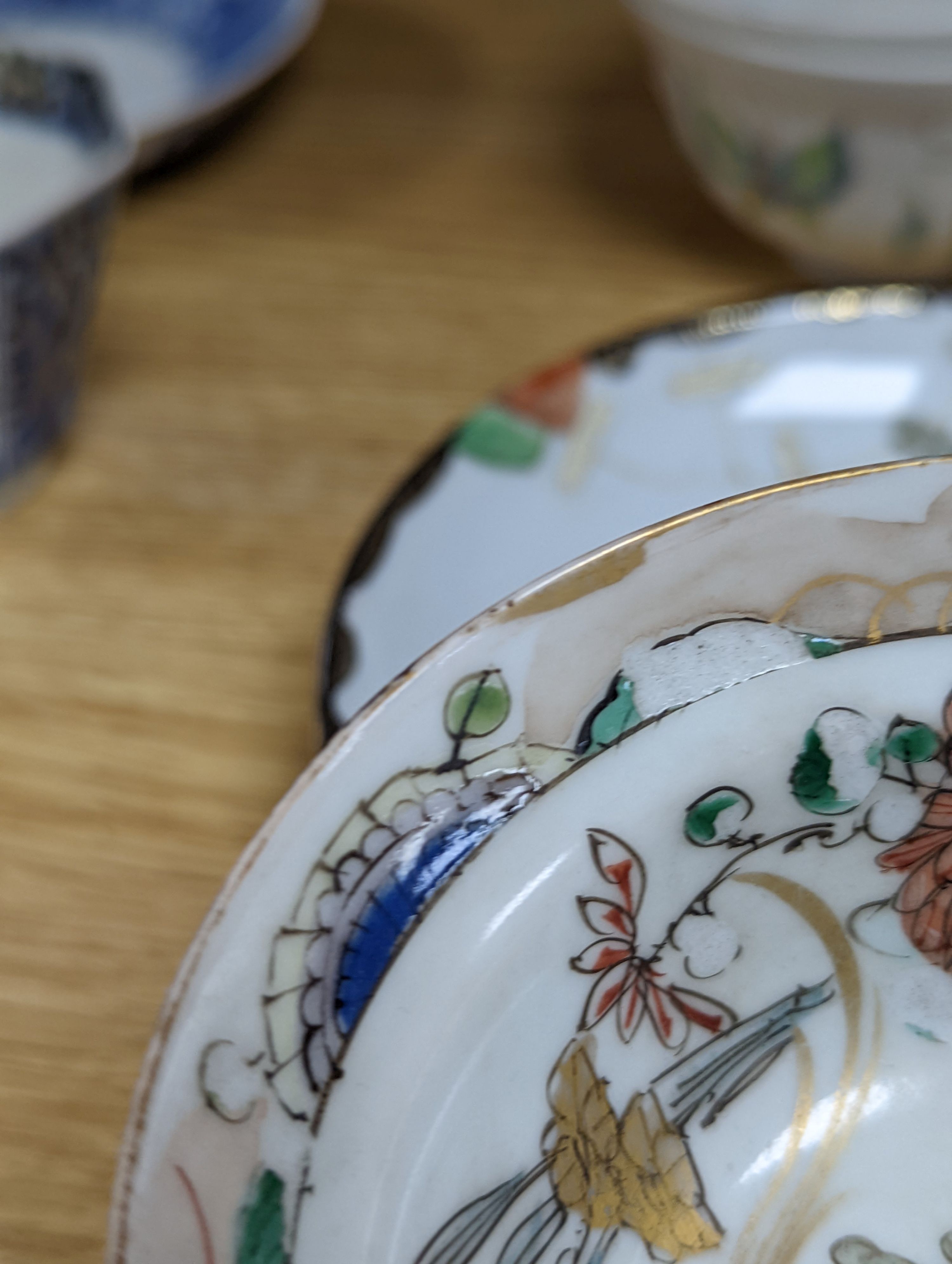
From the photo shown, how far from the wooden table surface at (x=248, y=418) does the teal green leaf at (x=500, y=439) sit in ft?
0.15

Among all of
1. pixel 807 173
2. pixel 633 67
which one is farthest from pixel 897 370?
pixel 633 67

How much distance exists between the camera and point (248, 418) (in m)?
0.44

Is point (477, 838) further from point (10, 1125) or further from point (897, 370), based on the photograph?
point (897, 370)

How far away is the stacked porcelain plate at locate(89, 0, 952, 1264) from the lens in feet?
0.54

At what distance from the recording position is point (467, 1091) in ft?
0.58

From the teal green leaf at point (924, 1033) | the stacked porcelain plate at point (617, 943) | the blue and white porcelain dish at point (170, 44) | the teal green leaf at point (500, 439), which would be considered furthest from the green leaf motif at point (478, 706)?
the blue and white porcelain dish at point (170, 44)

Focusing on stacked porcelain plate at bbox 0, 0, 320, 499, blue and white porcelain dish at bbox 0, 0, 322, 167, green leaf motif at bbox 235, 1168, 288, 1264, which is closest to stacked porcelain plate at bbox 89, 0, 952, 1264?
green leaf motif at bbox 235, 1168, 288, 1264

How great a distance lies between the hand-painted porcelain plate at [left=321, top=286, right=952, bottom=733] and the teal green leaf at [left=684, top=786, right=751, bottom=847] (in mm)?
161

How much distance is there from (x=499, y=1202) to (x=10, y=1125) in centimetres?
14

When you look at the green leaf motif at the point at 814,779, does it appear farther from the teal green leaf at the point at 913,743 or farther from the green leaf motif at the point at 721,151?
the green leaf motif at the point at 721,151

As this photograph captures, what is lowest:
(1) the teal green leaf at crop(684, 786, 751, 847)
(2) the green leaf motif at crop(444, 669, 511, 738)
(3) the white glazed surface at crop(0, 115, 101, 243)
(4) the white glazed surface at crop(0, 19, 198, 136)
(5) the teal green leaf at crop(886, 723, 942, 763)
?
(4) the white glazed surface at crop(0, 19, 198, 136)

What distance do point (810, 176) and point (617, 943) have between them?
29 cm

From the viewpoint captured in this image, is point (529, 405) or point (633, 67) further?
point (633, 67)

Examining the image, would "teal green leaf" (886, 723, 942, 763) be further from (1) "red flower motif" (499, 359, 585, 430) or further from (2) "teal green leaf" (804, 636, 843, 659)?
(1) "red flower motif" (499, 359, 585, 430)
